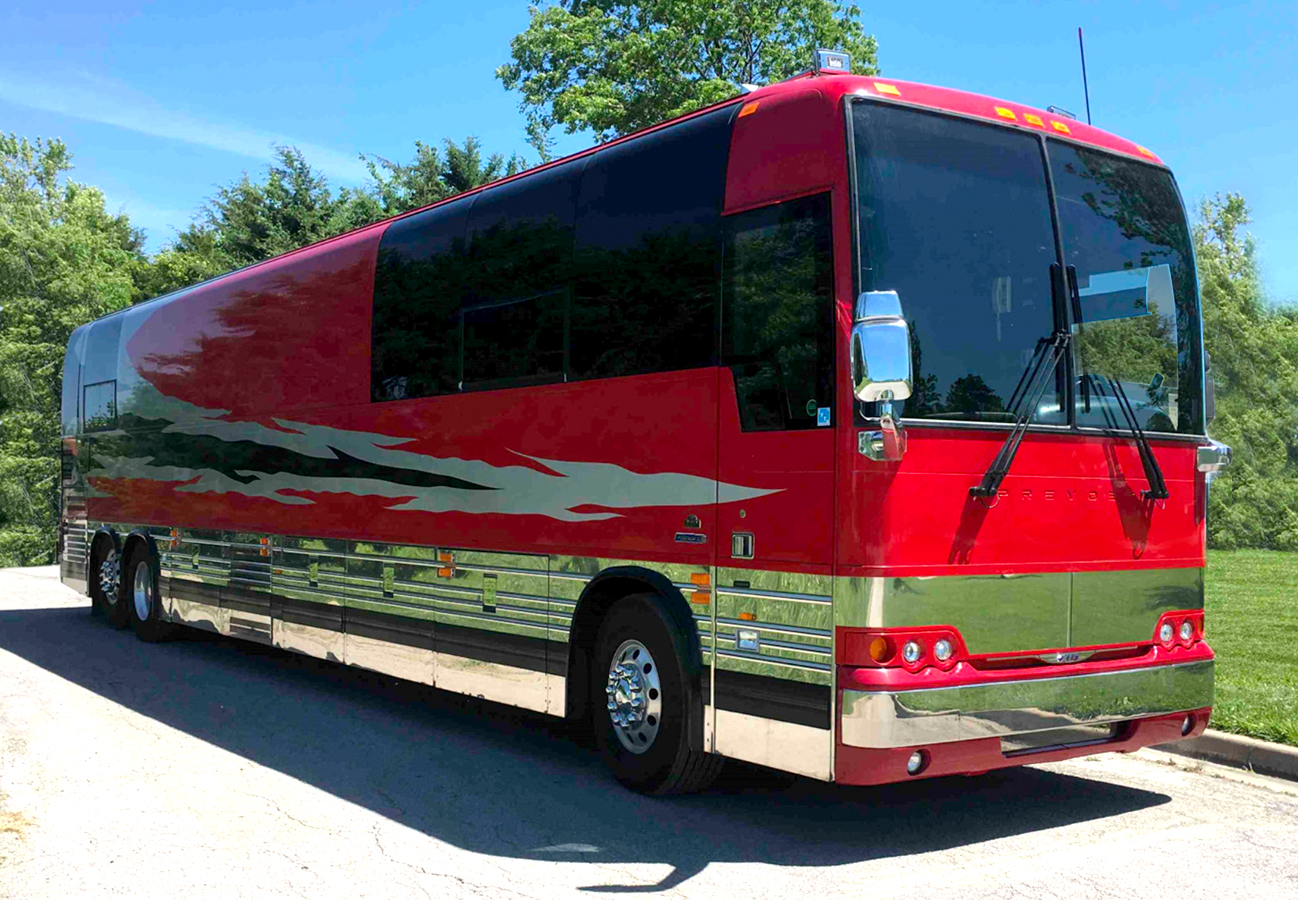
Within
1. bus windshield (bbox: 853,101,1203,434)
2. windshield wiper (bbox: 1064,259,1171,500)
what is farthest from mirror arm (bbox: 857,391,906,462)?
windshield wiper (bbox: 1064,259,1171,500)

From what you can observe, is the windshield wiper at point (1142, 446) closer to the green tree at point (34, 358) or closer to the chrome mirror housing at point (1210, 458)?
the chrome mirror housing at point (1210, 458)

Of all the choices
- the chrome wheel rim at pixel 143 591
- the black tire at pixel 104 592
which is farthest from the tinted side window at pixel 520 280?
the black tire at pixel 104 592

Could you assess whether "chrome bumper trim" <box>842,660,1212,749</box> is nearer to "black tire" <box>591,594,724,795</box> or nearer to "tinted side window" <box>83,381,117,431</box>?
A: "black tire" <box>591,594,724,795</box>

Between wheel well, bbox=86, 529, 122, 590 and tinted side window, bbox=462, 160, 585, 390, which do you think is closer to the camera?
tinted side window, bbox=462, 160, 585, 390

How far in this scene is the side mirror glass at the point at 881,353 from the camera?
5.62 m

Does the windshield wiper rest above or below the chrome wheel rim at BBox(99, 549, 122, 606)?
above

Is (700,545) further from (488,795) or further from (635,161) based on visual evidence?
(635,161)

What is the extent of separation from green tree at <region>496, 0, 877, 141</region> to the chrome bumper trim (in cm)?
2604

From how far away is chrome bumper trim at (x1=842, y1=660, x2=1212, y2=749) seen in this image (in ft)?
19.2

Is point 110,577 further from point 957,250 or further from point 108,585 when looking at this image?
point 957,250

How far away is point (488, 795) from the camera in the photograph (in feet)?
24.4

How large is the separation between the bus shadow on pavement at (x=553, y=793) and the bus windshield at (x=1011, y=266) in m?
2.12

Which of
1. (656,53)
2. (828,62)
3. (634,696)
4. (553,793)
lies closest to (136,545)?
(553,793)

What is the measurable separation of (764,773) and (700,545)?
1.83 m
